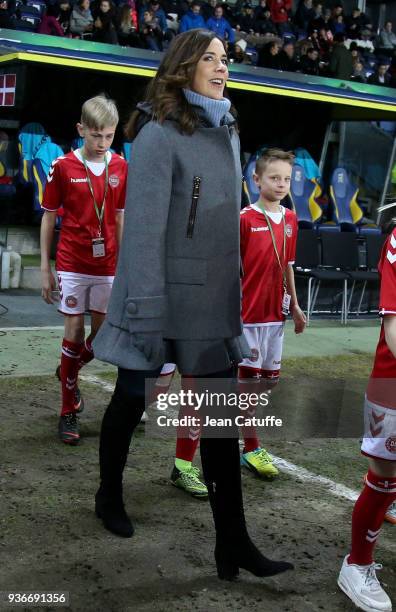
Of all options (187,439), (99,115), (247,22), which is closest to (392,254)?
(187,439)

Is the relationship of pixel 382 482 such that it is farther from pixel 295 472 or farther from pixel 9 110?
pixel 9 110

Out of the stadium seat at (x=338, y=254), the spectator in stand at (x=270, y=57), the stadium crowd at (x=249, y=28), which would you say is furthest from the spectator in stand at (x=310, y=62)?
the stadium seat at (x=338, y=254)

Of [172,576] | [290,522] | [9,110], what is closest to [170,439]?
[290,522]

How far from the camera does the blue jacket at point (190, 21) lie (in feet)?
58.2

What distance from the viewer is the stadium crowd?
589 inches

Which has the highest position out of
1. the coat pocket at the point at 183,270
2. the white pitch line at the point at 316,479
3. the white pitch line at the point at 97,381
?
the coat pocket at the point at 183,270

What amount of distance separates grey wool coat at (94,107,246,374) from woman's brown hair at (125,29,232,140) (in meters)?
0.05

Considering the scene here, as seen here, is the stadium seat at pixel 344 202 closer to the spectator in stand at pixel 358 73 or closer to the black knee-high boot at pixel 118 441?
the spectator in stand at pixel 358 73

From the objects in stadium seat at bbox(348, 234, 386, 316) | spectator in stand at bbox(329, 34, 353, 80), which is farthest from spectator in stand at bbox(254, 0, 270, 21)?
stadium seat at bbox(348, 234, 386, 316)

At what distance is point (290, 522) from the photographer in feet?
13.2

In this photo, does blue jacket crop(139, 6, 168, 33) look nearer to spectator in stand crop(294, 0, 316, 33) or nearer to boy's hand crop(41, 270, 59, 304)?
spectator in stand crop(294, 0, 316, 33)

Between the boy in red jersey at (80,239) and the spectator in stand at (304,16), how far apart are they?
1881 cm

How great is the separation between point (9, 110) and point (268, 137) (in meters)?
5.82
